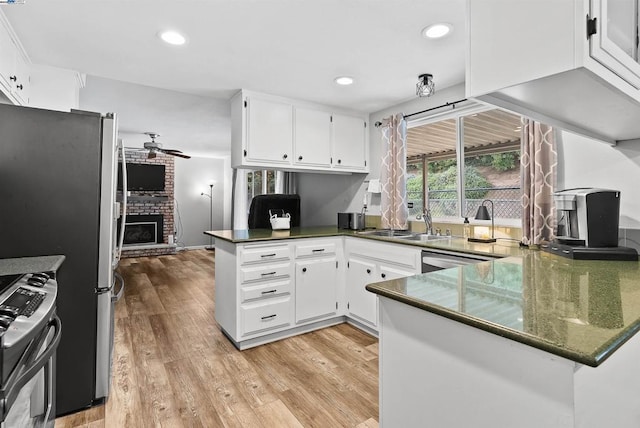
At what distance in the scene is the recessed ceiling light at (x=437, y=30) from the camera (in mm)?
1912

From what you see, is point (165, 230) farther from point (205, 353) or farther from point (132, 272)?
point (205, 353)

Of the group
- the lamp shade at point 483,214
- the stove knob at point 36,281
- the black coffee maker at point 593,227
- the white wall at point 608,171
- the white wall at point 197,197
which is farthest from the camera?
the white wall at point 197,197

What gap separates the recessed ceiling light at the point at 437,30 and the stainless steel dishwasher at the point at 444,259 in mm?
1392

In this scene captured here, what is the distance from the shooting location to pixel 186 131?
524cm

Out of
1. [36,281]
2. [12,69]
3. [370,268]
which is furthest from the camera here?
[370,268]

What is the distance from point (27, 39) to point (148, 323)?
2458 mm

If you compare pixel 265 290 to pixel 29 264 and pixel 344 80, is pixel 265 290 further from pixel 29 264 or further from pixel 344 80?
pixel 344 80

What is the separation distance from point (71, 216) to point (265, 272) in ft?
4.45

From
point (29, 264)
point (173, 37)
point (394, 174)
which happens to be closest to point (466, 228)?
point (394, 174)

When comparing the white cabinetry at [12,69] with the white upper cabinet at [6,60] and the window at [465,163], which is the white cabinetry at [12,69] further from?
the window at [465,163]

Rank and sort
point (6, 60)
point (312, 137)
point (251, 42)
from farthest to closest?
point (312, 137) → point (251, 42) → point (6, 60)

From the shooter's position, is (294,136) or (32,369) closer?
(32,369)

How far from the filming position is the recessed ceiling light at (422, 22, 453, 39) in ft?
6.27

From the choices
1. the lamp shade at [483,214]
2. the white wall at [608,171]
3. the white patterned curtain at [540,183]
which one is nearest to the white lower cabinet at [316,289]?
the lamp shade at [483,214]
